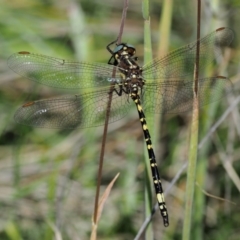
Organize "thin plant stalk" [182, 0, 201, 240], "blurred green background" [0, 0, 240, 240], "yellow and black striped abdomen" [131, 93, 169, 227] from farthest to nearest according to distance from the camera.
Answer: "blurred green background" [0, 0, 240, 240] < "yellow and black striped abdomen" [131, 93, 169, 227] < "thin plant stalk" [182, 0, 201, 240]

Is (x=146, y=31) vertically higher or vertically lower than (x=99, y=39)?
lower

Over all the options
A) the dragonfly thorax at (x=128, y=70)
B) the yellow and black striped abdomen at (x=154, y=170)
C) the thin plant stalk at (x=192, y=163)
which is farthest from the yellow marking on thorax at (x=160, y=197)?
the dragonfly thorax at (x=128, y=70)

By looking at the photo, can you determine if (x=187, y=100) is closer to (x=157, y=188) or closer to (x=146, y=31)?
(x=157, y=188)

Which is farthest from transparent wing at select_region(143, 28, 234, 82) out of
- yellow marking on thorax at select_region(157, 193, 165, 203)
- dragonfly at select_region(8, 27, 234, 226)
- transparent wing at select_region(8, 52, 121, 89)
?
yellow marking on thorax at select_region(157, 193, 165, 203)

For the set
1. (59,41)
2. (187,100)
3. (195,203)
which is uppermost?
(59,41)

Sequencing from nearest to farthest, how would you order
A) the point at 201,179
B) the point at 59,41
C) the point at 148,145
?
the point at 148,145
the point at 201,179
the point at 59,41

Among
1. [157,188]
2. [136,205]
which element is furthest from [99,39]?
[157,188]

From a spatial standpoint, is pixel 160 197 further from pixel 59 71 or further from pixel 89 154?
pixel 89 154

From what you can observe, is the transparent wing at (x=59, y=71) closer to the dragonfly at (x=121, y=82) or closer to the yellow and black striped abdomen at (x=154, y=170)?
the dragonfly at (x=121, y=82)

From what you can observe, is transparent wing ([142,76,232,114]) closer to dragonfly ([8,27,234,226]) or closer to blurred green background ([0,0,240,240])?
dragonfly ([8,27,234,226])
